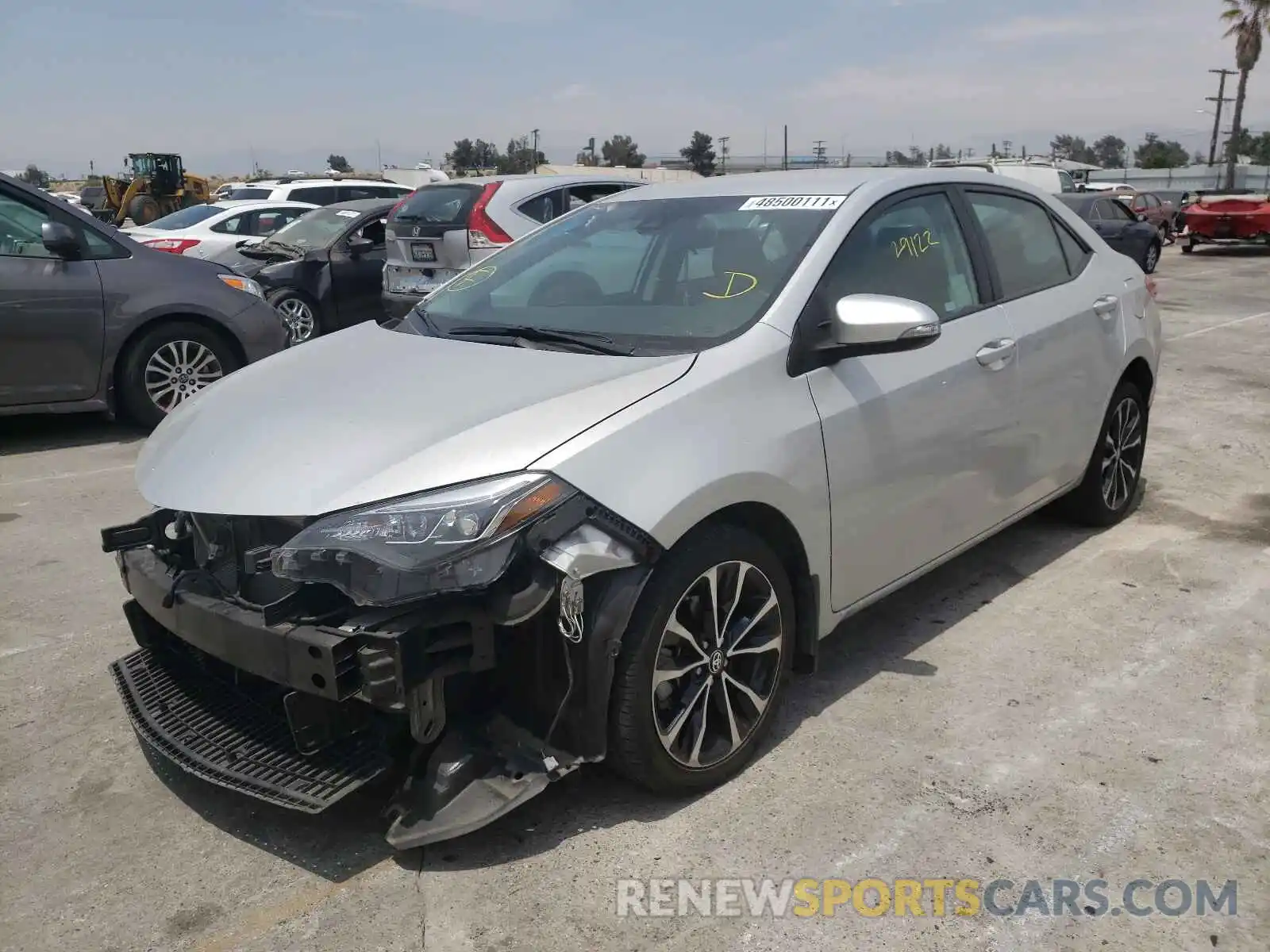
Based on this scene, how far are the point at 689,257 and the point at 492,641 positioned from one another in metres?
1.68

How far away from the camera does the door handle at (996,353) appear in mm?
3986

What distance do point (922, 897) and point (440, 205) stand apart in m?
8.36

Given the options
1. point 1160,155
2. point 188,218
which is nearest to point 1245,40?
point 1160,155

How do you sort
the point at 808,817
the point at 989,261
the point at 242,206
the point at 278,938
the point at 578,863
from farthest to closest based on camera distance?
the point at 242,206
the point at 989,261
the point at 808,817
the point at 578,863
the point at 278,938

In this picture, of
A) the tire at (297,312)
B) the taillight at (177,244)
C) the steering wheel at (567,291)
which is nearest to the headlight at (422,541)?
the steering wheel at (567,291)

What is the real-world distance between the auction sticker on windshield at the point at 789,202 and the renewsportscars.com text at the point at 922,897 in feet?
7.06

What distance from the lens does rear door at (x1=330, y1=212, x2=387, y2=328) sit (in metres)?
11.2

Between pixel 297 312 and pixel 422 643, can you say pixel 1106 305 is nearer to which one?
pixel 422 643

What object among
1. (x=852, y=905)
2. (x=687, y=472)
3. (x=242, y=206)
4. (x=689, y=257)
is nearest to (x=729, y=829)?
(x=852, y=905)

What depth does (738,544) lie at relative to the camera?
3.04 metres

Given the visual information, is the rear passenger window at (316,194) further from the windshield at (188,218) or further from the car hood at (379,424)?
the car hood at (379,424)

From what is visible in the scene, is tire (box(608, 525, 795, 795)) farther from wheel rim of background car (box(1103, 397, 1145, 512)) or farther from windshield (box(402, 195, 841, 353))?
wheel rim of background car (box(1103, 397, 1145, 512))

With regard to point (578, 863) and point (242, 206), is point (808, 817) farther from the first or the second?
point (242, 206)

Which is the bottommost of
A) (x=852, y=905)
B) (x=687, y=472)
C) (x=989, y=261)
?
(x=852, y=905)
